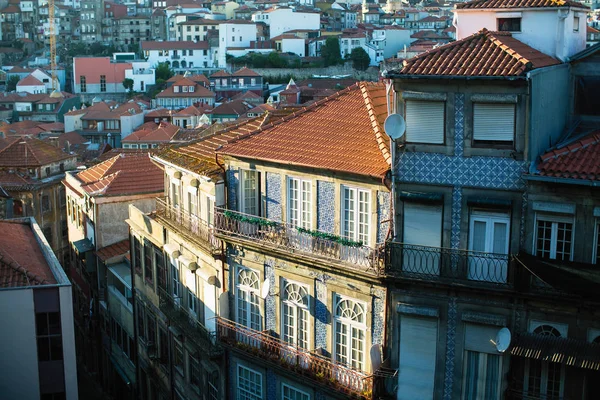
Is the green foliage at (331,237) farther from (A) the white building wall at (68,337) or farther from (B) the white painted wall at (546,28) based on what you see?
(A) the white building wall at (68,337)

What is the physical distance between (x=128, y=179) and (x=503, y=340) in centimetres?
2149

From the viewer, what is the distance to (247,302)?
22.0 m

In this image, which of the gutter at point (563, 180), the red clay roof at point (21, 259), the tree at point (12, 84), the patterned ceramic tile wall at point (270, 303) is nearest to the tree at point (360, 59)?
the tree at point (12, 84)

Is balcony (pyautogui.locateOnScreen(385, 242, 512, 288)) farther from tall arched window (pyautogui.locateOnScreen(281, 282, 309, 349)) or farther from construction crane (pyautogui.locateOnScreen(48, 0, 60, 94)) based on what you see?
construction crane (pyautogui.locateOnScreen(48, 0, 60, 94))

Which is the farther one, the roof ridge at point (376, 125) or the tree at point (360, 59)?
the tree at point (360, 59)

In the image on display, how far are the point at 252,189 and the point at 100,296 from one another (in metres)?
17.3

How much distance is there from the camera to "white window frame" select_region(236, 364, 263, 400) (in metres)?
21.8

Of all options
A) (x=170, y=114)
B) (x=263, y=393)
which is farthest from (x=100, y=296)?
(x=170, y=114)

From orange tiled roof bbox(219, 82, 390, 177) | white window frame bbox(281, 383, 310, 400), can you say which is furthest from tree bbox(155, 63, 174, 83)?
white window frame bbox(281, 383, 310, 400)

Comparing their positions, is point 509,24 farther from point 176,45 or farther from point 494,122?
point 176,45

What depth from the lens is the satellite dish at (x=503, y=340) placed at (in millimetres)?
16391

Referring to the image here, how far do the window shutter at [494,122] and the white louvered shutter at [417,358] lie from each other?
3.88 metres

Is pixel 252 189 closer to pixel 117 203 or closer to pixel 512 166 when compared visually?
pixel 512 166

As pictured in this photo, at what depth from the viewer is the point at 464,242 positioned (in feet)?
56.4
